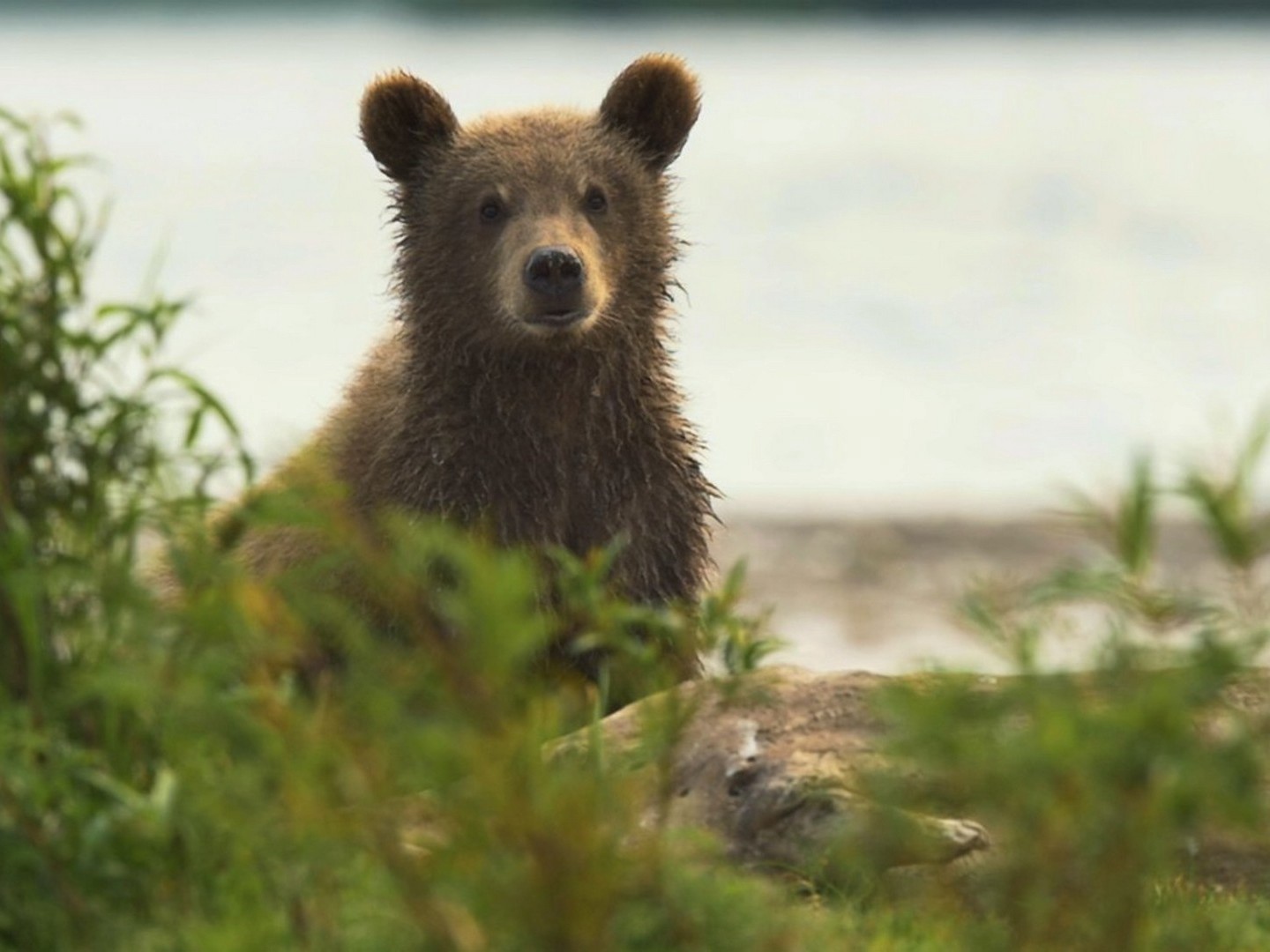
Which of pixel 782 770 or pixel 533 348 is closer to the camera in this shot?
pixel 782 770

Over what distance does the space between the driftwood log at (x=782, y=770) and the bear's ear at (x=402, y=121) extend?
233cm

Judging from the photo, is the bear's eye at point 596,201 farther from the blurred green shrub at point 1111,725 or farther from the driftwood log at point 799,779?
the blurred green shrub at point 1111,725

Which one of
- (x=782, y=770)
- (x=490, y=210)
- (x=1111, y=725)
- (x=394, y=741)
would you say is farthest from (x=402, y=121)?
(x=1111, y=725)

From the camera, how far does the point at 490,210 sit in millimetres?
7109

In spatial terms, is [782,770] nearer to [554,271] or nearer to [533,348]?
[554,271]

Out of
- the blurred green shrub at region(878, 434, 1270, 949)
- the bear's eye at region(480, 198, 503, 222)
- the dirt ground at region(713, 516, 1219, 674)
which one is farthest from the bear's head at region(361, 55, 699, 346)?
the dirt ground at region(713, 516, 1219, 674)

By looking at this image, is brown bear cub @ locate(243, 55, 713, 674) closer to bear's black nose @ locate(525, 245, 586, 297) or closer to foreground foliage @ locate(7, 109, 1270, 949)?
bear's black nose @ locate(525, 245, 586, 297)

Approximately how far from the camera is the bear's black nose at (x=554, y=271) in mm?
6621

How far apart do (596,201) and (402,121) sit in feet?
2.15

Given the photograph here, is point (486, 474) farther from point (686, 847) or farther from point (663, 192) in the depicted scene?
point (686, 847)

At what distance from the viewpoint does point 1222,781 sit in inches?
117

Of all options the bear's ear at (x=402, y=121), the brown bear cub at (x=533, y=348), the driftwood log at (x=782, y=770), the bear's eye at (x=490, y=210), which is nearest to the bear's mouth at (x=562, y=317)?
the brown bear cub at (x=533, y=348)

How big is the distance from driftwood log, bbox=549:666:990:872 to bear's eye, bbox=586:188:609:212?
194 cm

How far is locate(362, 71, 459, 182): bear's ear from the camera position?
7215mm
